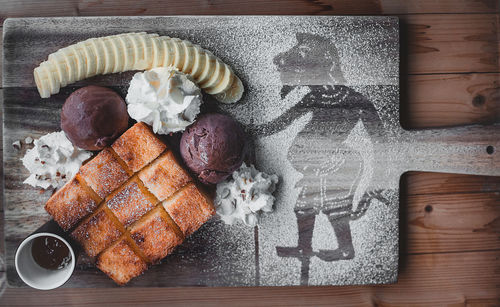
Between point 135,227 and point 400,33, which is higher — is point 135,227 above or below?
below

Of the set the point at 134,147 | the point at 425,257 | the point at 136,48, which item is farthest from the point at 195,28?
the point at 425,257

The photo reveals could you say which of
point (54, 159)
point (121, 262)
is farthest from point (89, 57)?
point (121, 262)

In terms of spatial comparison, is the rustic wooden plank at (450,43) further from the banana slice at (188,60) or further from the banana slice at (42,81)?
the banana slice at (42,81)

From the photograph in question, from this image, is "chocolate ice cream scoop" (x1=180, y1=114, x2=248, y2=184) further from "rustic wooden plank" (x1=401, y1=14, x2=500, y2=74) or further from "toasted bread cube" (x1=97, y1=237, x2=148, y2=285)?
"rustic wooden plank" (x1=401, y1=14, x2=500, y2=74)

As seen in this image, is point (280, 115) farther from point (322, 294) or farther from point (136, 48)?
point (322, 294)

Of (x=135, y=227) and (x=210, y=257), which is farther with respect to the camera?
(x=210, y=257)

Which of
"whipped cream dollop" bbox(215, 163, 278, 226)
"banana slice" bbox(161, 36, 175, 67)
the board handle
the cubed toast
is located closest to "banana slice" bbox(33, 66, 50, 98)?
the cubed toast

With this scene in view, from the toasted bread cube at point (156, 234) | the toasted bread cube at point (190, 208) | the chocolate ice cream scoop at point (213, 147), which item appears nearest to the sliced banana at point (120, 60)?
the chocolate ice cream scoop at point (213, 147)
